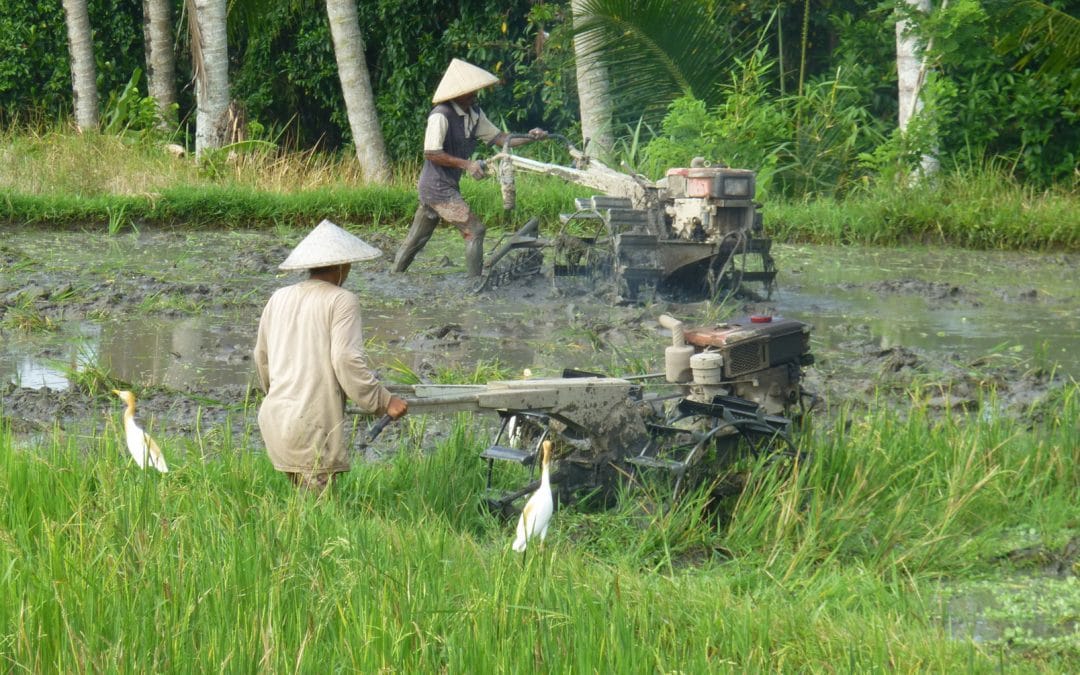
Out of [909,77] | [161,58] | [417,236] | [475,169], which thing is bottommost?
[417,236]

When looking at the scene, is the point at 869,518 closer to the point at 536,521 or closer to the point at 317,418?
the point at 536,521

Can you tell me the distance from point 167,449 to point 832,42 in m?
13.1

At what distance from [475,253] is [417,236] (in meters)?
0.58

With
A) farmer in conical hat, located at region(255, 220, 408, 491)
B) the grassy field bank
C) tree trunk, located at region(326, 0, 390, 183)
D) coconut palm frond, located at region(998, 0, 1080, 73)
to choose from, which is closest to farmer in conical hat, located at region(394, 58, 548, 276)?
the grassy field bank

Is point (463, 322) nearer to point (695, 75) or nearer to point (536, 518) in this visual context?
point (536, 518)

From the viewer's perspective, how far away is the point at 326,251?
5375mm

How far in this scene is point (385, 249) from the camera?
1282cm

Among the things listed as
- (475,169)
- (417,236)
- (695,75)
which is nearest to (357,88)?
(695,75)

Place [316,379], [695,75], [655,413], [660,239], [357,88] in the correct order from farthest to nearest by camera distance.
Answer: [357,88] → [695,75] → [660,239] → [655,413] → [316,379]

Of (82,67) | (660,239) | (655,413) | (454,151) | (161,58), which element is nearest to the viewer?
(655,413)

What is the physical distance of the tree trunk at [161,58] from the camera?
58.5 ft

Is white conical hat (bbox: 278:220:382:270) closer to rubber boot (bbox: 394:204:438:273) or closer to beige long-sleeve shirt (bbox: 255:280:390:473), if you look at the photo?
beige long-sleeve shirt (bbox: 255:280:390:473)

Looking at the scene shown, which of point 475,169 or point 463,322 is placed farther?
point 475,169

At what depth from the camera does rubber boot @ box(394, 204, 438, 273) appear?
11.4 metres
